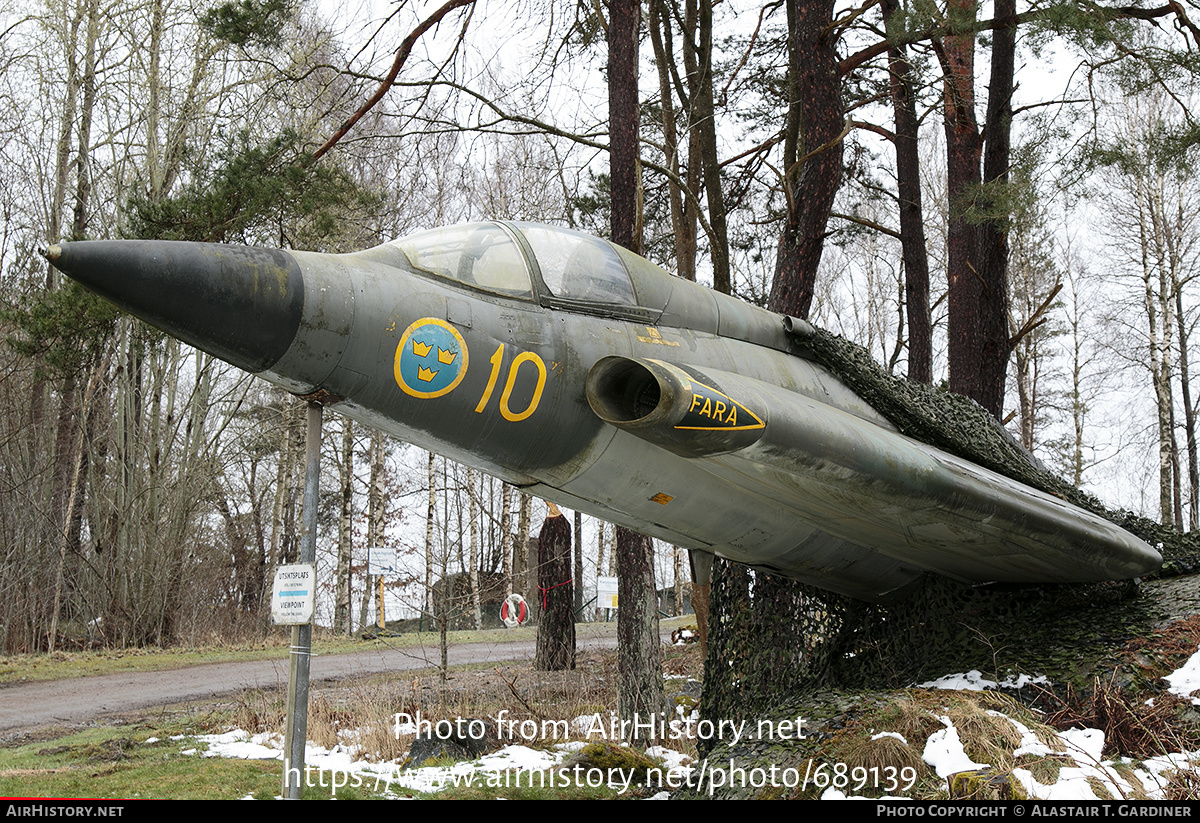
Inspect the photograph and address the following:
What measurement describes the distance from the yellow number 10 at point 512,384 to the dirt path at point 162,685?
5526 mm

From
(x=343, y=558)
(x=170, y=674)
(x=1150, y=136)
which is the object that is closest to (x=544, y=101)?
(x=1150, y=136)

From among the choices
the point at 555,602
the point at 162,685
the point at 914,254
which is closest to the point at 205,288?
the point at 555,602

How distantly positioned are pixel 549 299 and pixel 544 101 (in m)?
8.05

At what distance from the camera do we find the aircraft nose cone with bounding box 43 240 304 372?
3.05m

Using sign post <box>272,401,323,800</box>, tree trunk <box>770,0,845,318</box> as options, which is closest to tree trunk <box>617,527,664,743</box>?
tree trunk <box>770,0,845,318</box>

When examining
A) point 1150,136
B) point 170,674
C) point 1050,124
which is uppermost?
point 1050,124

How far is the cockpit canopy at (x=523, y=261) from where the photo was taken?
403cm

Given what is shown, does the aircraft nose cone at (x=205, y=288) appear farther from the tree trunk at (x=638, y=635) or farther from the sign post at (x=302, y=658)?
the tree trunk at (x=638, y=635)

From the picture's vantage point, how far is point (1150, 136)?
8.41m

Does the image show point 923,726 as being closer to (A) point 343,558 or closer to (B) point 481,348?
(B) point 481,348

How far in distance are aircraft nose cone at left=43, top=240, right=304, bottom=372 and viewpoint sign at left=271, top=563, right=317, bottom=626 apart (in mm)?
1547

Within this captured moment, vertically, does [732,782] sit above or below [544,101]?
below

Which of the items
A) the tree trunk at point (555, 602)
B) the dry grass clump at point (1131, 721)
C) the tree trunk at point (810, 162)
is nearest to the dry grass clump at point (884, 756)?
the dry grass clump at point (1131, 721)

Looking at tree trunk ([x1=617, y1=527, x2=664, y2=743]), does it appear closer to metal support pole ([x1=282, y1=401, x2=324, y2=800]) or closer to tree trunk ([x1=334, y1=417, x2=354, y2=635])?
metal support pole ([x1=282, y1=401, x2=324, y2=800])
